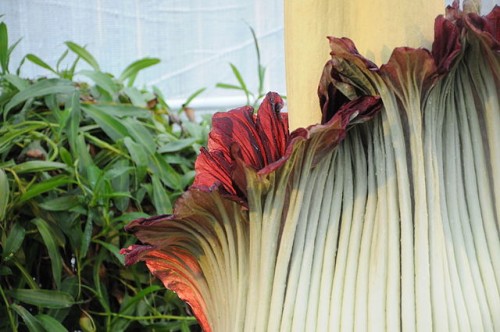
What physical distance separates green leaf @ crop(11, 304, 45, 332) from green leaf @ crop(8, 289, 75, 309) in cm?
1

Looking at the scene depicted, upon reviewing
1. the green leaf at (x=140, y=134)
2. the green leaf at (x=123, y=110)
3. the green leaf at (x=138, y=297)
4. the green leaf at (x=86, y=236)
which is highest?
the green leaf at (x=123, y=110)

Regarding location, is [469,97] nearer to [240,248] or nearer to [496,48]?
[496,48]

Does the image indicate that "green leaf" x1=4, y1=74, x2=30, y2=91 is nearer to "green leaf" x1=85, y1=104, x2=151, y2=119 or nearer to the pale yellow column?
"green leaf" x1=85, y1=104, x2=151, y2=119

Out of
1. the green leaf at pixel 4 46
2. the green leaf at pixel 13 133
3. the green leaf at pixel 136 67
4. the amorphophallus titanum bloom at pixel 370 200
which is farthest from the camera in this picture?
the green leaf at pixel 136 67

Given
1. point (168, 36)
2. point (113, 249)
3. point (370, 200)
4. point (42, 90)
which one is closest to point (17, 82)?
point (42, 90)

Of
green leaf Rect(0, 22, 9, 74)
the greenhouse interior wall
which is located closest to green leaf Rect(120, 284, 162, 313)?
green leaf Rect(0, 22, 9, 74)

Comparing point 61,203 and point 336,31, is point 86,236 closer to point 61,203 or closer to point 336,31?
point 61,203

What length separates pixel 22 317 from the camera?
859 mm

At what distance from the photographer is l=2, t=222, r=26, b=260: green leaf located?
848 millimetres

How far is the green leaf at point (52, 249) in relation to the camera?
2.81 feet

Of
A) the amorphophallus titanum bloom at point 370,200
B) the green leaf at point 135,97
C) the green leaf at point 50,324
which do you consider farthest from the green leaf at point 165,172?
the amorphophallus titanum bloom at point 370,200

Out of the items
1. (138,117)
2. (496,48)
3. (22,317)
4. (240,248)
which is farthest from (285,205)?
(138,117)

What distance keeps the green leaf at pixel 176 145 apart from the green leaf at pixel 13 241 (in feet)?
0.73

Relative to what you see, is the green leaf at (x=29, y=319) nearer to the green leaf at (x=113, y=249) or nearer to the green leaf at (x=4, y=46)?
the green leaf at (x=113, y=249)
